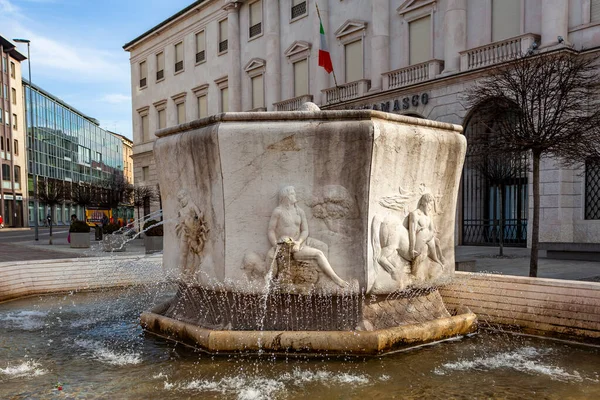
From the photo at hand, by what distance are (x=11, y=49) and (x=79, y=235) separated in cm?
4280

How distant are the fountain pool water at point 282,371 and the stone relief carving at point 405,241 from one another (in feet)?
2.59

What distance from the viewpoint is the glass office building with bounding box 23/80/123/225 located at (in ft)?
199

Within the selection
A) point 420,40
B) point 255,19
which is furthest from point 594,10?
point 255,19

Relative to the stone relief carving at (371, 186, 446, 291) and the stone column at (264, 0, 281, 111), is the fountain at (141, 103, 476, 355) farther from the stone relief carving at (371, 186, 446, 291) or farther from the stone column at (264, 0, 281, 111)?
the stone column at (264, 0, 281, 111)

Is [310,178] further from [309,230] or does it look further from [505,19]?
[505,19]

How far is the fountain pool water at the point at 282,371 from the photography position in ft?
13.5

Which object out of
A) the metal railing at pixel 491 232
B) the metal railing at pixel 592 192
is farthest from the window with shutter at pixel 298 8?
the metal railing at pixel 592 192

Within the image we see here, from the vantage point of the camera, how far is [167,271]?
627cm

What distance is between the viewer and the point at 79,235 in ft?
67.5

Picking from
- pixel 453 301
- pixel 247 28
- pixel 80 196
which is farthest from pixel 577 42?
pixel 80 196

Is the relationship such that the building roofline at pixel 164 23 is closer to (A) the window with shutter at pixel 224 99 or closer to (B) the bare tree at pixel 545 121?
(A) the window with shutter at pixel 224 99

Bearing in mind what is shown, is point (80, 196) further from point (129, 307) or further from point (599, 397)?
point (599, 397)

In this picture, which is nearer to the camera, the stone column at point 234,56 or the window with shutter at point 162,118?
the stone column at point 234,56

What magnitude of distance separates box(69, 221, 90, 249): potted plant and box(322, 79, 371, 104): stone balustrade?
11610 millimetres
